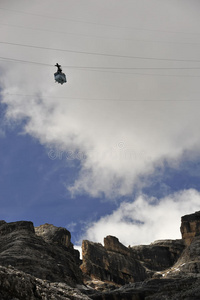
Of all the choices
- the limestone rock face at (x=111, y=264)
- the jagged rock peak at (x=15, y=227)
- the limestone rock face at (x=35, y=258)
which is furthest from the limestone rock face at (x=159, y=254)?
the limestone rock face at (x=35, y=258)

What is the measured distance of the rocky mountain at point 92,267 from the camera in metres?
39.0

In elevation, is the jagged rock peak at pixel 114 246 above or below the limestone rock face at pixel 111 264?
above

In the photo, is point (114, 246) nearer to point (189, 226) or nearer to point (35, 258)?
point (189, 226)

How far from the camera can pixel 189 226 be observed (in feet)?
458

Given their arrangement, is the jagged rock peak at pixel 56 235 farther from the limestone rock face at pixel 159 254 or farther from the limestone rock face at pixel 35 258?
the limestone rock face at pixel 159 254

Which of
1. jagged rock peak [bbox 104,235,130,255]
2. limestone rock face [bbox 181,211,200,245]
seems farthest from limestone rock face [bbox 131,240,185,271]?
jagged rock peak [bbox 104,235,130,255]

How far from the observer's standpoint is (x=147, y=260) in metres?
140

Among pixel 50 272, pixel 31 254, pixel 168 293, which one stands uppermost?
pixel 31 254

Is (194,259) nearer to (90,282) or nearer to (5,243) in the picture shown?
(90,282)

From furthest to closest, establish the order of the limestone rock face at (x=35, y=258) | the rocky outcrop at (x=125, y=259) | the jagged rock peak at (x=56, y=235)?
the rocky outcrop at (x=125, y=259) → the jagged rock peak at (x=56, y=235) → the limestone rock face at (x=35, y=258)

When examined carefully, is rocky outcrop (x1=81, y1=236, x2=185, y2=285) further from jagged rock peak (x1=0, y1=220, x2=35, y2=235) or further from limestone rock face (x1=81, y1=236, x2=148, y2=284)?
jagged rock peak (x1=0, y1=220, x2=35, y2=235)

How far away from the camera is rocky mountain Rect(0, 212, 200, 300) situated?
39.0 metres

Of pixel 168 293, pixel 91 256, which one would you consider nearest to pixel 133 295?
pixel 168 293

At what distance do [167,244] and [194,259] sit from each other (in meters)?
49.8
